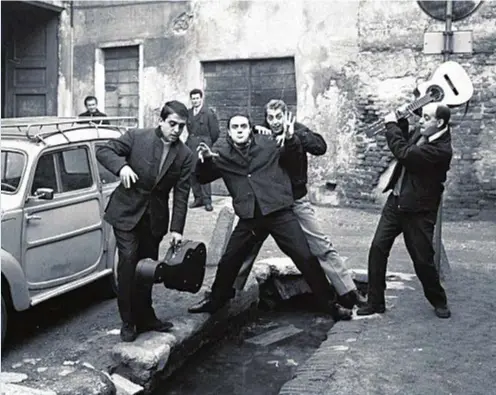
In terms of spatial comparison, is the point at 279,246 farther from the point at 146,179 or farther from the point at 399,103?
the point at 399,103

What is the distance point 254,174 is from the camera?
612 centimetres

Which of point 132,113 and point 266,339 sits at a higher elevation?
point 132,113

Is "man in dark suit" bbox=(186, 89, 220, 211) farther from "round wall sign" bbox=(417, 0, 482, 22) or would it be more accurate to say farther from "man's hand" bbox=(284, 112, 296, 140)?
"man's hand" bbox=(284, 112, 296, 140)

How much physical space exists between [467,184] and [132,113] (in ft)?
21.6

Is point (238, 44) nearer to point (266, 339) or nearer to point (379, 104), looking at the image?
point (379, 104)

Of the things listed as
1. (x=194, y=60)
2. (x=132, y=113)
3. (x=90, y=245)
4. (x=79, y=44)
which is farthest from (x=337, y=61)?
(x=90, y=245)

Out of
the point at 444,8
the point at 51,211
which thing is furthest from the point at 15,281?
the point at 444,8

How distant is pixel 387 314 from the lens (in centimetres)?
640

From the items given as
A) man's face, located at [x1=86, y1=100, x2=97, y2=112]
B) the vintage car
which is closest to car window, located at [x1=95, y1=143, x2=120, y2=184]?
the vintage car

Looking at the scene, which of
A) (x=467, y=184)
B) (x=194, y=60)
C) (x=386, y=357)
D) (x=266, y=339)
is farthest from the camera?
(x=194, y=60)

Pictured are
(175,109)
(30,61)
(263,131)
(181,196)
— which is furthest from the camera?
(30,61)

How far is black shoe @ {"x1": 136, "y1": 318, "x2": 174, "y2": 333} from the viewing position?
5680 mm

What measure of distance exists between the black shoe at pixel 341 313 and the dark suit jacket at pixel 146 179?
1.72 meters

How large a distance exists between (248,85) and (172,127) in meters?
8.53
